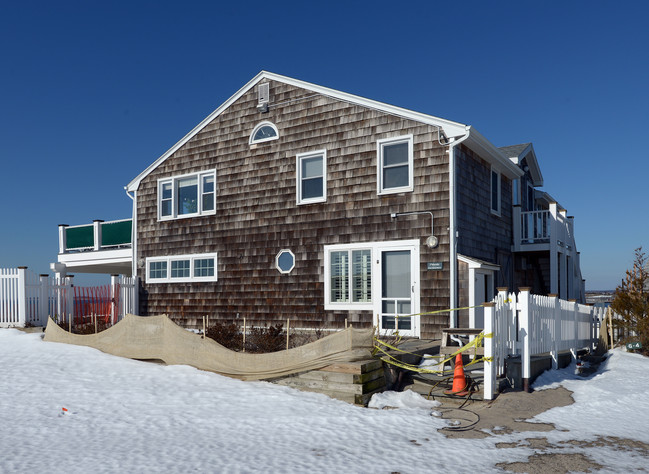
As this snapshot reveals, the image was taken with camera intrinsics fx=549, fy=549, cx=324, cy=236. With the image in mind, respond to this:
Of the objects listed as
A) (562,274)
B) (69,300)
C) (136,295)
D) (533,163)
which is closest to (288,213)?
(136,295)

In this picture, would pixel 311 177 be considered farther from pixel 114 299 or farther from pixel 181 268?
pixel 114 299

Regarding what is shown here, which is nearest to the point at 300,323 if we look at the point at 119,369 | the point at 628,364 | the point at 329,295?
the point at 329,295

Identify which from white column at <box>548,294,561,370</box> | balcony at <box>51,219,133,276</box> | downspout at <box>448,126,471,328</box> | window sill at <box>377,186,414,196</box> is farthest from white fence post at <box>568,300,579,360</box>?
balcony at <box>51,219,133,276</box>

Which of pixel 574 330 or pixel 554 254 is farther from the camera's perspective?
pixel 554 254

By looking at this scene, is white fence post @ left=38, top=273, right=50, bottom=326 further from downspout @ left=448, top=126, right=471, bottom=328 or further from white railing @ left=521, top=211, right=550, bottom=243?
white railing @ left=521, top=211, right=550, bottom=243

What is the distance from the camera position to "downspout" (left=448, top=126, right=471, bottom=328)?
41.7 ft

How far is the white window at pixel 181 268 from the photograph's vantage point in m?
17.0

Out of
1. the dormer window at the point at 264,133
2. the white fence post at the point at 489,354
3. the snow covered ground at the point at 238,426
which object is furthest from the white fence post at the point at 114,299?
the white fence post at the point at 489,354

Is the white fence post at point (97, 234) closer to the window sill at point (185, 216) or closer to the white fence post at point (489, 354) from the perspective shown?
the window sill at point (185, 216)

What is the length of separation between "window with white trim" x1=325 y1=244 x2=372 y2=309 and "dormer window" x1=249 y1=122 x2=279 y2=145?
385 centimetres

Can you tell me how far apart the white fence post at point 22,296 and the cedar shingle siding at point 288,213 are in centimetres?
377

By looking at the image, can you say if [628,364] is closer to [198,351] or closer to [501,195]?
[501,195]

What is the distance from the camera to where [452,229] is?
1279 centimetres

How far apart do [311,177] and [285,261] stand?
96.3 inches
